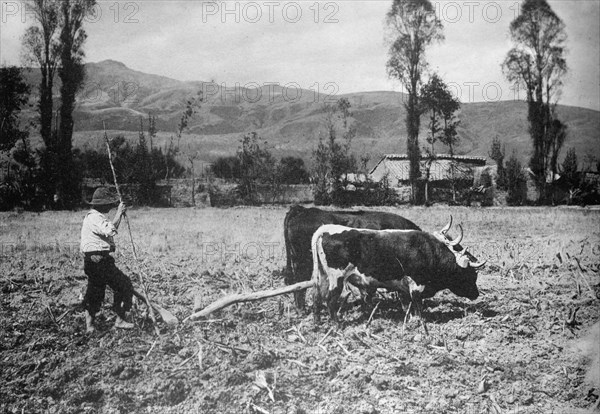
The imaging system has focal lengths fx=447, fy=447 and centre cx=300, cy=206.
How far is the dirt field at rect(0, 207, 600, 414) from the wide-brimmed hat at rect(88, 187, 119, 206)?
1448 mm

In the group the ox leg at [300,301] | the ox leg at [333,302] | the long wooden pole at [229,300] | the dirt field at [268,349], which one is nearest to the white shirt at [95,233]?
the dirt field at [268,349]

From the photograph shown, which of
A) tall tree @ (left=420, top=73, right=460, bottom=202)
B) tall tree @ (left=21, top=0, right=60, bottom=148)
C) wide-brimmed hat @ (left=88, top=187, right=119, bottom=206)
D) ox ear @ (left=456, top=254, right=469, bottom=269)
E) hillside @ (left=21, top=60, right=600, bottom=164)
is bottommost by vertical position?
ox ear @ (left=456, top=254, right=469, bottom=269)

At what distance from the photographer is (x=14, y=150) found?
6.29 metres

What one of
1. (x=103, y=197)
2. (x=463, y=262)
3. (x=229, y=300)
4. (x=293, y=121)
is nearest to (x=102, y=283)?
(x=103, y=197)

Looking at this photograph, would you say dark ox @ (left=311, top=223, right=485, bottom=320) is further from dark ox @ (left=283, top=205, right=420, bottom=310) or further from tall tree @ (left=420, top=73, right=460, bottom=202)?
tall tree @ (left=420, top=73, right=460, bottom=202)

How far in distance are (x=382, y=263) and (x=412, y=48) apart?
1664 centimetres

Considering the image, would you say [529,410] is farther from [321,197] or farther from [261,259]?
[321,197]

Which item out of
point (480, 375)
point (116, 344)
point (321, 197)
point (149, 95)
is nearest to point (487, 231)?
point (480, 375)

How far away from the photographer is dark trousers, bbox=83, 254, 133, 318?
16.5 feet

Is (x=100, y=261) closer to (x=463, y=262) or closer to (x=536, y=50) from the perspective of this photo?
(x=463, y=262)

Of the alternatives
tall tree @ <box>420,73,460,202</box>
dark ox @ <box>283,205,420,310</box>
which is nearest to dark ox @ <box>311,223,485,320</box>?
dark ox @ <box>283,205,420,310</box>

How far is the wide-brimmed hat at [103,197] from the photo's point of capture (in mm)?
5117

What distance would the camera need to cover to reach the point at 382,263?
6316 millimetres

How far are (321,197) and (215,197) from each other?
19.6ft
